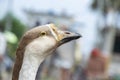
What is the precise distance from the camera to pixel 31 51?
4.67 meters

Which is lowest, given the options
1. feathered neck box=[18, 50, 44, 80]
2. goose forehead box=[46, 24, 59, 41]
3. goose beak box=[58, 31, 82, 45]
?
feathered neck box=[18, 50, 44, 80]

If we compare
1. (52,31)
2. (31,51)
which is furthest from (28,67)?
(52,31)

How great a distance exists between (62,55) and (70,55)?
1.37 feet

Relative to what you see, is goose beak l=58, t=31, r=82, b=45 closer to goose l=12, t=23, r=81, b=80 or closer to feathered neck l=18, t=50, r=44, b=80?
goose l=12, t=23, r=81, b=80

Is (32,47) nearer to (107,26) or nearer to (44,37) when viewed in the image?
(44,37)

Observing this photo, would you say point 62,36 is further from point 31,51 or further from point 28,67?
point 28,67

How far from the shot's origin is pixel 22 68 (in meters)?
4.56

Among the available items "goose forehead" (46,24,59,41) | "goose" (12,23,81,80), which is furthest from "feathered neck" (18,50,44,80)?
"goose forehead" (46,24,59,41)

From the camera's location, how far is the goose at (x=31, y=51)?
4582 mm

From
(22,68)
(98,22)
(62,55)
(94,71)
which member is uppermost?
(22,68)

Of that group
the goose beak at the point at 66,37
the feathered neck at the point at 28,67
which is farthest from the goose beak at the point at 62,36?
the feathered neck at the point at 28,67

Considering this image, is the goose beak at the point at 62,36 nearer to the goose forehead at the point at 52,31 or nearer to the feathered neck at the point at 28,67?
the goose forehead at the point at 52,31

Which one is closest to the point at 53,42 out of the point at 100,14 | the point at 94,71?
the point at 94,71

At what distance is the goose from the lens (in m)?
4.58
